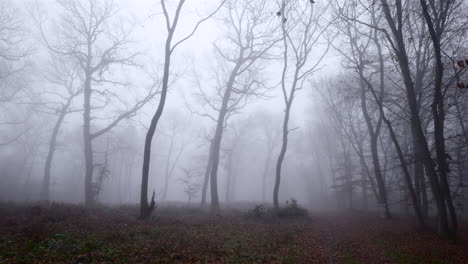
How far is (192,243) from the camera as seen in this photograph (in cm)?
810

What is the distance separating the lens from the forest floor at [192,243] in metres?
6.59

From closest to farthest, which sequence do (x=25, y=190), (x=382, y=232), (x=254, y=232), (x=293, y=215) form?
(x=254, y=232), (x=382, y=232), (x=293, y=215), (x=25, y=190)

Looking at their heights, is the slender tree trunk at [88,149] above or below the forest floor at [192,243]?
above

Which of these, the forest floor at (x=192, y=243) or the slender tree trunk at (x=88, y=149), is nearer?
the forest floor at (x=192, y=243)

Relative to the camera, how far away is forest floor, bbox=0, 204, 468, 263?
6594 millimetres

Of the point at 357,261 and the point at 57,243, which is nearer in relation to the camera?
the point at 57,243

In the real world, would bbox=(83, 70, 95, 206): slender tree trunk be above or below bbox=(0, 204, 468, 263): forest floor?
above

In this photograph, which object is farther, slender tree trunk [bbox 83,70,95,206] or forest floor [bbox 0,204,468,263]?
slender tree trunk [bbox 83,70,95,206]

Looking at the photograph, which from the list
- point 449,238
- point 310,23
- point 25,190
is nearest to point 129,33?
point 310,23

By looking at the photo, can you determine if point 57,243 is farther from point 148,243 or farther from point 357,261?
point 357,261

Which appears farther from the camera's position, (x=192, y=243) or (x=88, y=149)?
(x=88, y=149)

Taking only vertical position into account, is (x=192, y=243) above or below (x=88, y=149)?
below

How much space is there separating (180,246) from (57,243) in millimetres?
3271

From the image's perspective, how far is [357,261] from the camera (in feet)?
25.9
